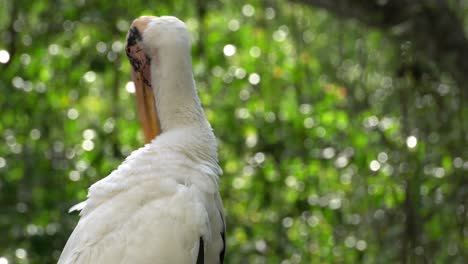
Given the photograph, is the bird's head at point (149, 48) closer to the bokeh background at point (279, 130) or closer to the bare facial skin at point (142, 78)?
the bare facial skin at point (142, 78)

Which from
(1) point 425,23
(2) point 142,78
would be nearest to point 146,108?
(2) point 142,78

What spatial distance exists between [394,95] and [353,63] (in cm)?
152

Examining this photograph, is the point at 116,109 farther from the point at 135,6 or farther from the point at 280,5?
the point at 280,5

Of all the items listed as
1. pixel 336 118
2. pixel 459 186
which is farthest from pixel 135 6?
pixel 459 186

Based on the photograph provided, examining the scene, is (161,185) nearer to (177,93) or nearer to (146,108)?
(177,93)

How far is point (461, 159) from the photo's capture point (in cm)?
533

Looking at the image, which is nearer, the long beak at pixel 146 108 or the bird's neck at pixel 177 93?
the bird's neck at pixel 177 93

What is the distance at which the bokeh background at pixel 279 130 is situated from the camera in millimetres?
5074

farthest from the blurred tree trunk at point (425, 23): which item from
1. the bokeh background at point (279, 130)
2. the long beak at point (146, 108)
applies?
the long beak at point (146, 108)

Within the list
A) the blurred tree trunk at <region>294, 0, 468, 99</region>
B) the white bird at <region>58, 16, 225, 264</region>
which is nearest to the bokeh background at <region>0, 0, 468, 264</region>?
the blurred tree trunk at <region>294, 0, 468, 99</region>

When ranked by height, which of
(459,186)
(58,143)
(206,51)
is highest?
(206,51)

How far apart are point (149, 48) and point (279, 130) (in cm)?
210

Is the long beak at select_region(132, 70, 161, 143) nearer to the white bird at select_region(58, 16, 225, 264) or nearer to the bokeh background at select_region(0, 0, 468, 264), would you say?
the white bird at select_region(58, 16, 225, 264)

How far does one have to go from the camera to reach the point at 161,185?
343 centimetres
